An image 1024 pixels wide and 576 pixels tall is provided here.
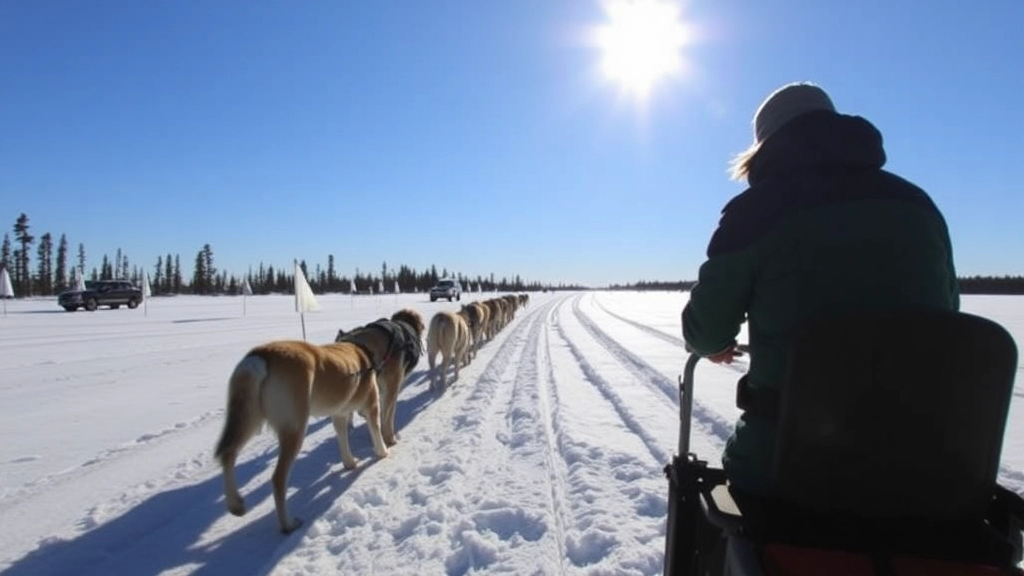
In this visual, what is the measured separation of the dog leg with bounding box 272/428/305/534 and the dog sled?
3.04 metres

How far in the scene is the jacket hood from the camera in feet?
5.13

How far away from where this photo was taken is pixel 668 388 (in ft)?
25.1

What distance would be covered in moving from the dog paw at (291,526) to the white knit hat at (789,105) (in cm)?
356

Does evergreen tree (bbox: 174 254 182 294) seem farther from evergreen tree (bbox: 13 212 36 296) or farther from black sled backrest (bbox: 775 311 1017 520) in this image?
black sled backrest (bbox: 775 311 1017 520)

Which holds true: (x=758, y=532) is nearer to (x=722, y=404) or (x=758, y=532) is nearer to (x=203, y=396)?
(x=722, y=404)

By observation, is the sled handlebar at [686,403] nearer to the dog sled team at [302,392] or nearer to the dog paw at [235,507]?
the dog sled team at [302,392]

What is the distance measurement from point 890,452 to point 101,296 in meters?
39.4

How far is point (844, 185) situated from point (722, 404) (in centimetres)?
561

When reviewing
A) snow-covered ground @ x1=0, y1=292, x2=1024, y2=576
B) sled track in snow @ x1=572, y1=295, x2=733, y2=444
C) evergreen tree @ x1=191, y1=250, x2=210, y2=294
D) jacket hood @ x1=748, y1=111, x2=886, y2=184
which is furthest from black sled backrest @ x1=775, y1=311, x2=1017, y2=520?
evergreen tree @ x1=191, y1=250, x2=210, y2=294

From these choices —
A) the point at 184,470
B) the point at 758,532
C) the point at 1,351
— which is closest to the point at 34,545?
the point at 184,470

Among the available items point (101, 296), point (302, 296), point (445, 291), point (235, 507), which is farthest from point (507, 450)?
point (445, 291)

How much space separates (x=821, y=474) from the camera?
133 centimetres

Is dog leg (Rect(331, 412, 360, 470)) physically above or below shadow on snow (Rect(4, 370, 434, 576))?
above

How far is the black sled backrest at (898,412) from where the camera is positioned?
1.24 meters
